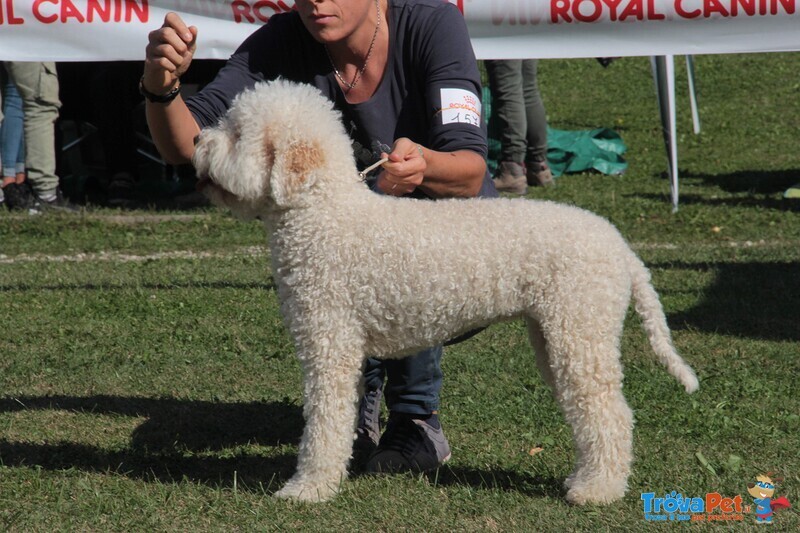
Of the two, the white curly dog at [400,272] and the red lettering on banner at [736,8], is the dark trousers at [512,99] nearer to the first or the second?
the red lettering on banner at [736,8]

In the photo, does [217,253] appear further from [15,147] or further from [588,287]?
[588,287]

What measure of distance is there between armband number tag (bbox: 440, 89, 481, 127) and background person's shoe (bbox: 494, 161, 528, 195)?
5.75 meters

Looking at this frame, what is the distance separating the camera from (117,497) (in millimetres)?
3254

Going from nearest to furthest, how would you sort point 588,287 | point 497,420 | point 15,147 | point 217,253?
point 588,287, point 497,420, point 217,253, point 15,147

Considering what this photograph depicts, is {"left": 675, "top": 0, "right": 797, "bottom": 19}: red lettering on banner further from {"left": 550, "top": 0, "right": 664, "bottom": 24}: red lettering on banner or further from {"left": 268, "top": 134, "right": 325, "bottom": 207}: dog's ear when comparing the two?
{"left": 268, "top": 134, "right": 325, "bottom": 207}: dog's ear

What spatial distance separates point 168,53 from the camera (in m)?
3.02

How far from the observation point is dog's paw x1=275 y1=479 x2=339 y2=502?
3.14 metres

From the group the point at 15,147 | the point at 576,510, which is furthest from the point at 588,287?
the point at 15,147

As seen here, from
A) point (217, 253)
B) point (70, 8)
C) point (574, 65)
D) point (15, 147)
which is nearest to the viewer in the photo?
point (70, 8)

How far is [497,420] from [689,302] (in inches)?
83.4

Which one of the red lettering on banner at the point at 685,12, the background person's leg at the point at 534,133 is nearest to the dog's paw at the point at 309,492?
the red lettering on banner at the point at 685,12

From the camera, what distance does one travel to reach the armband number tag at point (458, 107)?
3.32 m

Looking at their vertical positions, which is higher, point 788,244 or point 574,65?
point 574,65

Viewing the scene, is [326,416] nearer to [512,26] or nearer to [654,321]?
[654,321]
